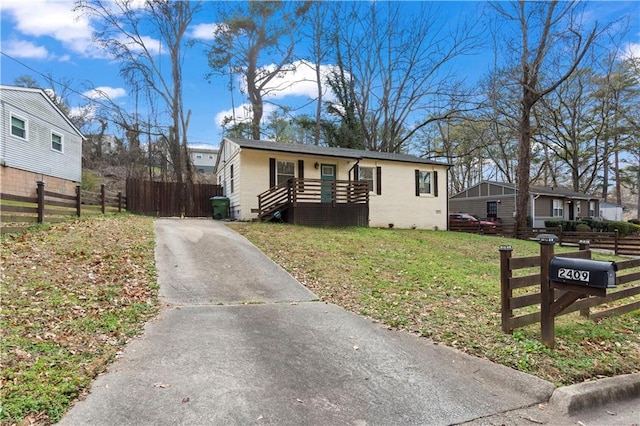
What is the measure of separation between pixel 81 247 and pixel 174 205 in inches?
424

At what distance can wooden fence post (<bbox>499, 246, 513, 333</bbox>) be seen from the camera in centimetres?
406

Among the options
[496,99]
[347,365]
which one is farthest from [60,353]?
[496,99]

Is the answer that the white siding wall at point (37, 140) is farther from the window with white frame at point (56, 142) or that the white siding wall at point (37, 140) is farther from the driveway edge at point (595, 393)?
the driveway edge at point (595, 393)

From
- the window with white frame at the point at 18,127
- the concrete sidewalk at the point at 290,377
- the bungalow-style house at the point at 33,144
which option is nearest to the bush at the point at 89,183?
the bungalow-style house at the point at 33,144

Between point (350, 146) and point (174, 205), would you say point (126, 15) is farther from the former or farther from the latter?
point (350, 146)

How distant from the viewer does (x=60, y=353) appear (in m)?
3.30

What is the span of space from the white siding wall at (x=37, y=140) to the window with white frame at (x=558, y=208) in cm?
3487

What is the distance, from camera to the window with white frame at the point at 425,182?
61.0ft

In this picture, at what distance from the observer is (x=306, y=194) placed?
1454 cm

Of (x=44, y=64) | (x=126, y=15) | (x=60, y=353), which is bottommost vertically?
(x=60, y=353)

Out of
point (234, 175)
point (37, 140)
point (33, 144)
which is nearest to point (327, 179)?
point (234, 175)

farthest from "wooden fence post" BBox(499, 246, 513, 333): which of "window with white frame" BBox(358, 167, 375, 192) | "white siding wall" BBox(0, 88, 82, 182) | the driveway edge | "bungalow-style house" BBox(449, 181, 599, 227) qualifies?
→ "bungalow-style house" BBox(449, 181, 599, 227)

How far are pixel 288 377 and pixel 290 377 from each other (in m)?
0.02

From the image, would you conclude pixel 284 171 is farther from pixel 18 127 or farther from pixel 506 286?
pixel 506 286
